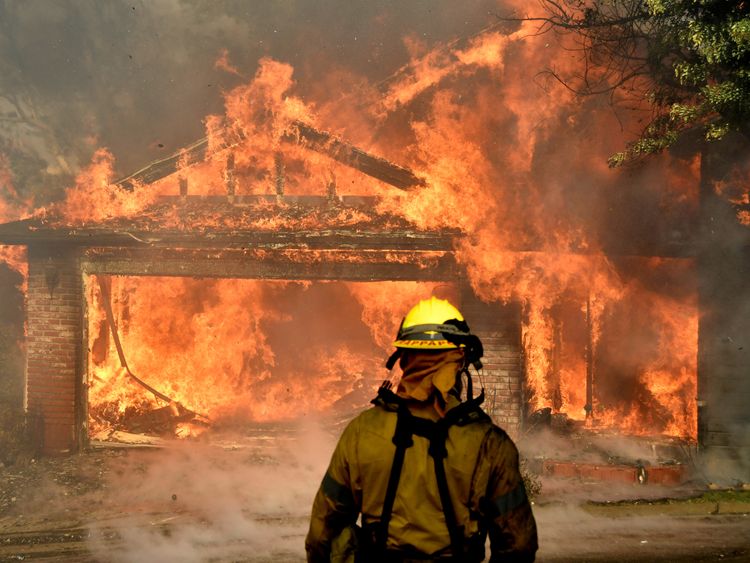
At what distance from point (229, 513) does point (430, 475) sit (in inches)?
274

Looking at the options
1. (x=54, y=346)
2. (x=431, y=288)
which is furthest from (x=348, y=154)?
(x=54, y=346)

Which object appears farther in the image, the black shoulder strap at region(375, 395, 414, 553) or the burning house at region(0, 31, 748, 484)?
the burning house at region(0, 31, 748, 484)

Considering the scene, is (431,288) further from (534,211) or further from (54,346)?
(54,346)

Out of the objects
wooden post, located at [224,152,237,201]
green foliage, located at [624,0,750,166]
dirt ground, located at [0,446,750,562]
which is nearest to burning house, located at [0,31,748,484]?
wooden post, located at [224,152,237,201]

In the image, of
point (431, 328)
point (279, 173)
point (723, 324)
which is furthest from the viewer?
point (279, 173)

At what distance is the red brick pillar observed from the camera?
1138 cm

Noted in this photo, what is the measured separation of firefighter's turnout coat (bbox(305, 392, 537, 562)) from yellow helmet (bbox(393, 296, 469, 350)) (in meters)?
0.26

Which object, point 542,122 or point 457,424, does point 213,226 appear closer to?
point 542,122

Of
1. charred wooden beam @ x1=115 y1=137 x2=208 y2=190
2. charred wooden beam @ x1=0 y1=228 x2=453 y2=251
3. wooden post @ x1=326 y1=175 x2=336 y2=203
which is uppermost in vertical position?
charred wooden beam @ x1=115 y1=137 x2=208 y2=190

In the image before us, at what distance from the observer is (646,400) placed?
12.4 m

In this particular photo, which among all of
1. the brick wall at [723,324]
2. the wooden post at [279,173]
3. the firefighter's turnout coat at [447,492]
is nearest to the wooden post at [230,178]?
the wooden post at [279,173]

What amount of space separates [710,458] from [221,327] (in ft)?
31.9

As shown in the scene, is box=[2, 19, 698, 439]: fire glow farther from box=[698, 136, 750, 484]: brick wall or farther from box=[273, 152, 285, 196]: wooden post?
box=[698, 136, 750, 484]: brick wall

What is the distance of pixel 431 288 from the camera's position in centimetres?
1202
